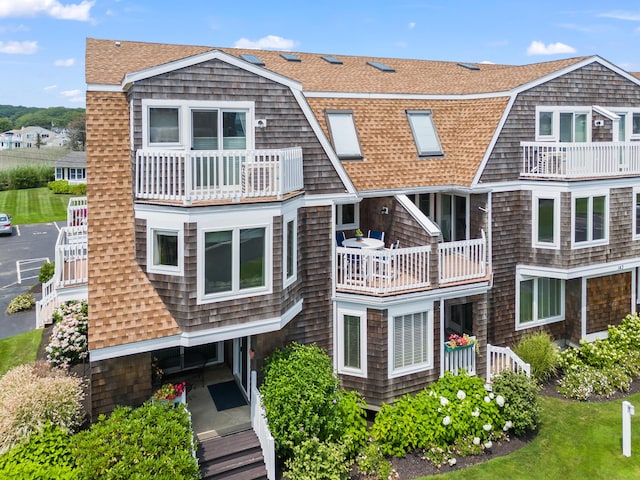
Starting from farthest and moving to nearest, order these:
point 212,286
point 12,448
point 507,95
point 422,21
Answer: point 422,21 < point 507,95 < point 212,286 < point 12,448

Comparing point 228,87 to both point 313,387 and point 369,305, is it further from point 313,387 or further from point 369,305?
point 313,387

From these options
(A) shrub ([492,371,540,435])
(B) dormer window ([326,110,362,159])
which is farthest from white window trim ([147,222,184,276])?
(A) shrub ([492,371,540,435])

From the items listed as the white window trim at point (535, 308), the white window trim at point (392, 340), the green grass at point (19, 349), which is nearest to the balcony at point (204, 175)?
the white window trim at point (392, 340)

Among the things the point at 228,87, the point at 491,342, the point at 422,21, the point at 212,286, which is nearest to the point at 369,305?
the point at 212,286

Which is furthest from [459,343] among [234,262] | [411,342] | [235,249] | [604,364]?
[235,249]

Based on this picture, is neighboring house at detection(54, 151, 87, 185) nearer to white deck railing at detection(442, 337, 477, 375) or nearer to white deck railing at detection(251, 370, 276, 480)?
white deck railing at detection(251, 370, 276, 480)
